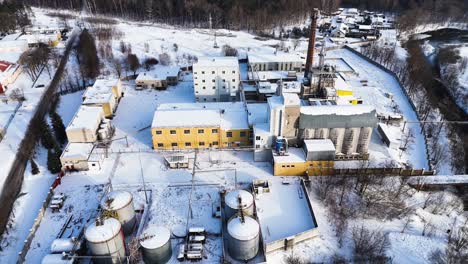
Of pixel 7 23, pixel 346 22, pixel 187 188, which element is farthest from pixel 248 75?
pixel 7 23

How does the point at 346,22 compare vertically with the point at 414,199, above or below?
above

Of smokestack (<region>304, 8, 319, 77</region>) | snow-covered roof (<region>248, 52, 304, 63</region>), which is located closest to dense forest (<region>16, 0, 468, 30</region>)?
snow-covered roof (<region>248, 52, 304, 63</region>)

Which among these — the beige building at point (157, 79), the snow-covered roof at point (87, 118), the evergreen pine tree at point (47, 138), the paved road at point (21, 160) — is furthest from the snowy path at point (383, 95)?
the paved road at point (21, 160)

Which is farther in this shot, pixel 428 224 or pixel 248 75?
pixel 248 75

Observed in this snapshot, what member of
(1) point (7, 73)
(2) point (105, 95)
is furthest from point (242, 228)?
(1) point (7, 73)

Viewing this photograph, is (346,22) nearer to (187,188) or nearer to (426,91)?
(426,91)

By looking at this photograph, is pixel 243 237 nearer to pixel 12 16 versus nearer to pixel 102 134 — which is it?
pixel 102 134

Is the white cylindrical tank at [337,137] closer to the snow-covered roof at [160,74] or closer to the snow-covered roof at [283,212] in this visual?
the snow-covered roof at [283,212]
